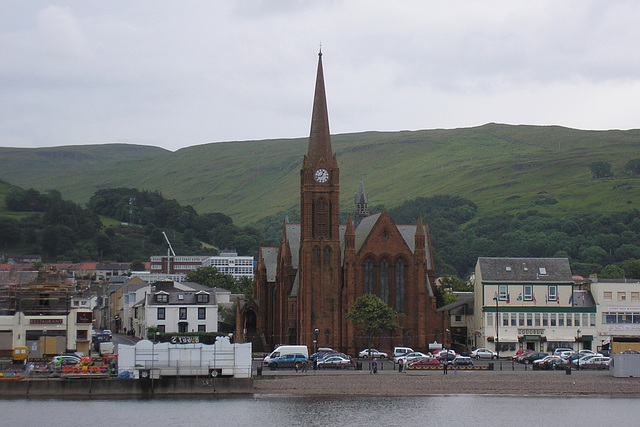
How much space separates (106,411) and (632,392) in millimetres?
37671

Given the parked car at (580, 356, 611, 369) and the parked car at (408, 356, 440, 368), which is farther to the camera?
the parked car at (408, 356, 440, 368)

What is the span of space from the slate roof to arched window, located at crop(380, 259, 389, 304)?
1059cm

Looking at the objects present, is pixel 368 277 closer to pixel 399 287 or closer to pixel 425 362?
pixel 399 287

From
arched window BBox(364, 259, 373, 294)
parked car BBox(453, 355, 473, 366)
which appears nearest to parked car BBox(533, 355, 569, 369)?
parked car BBox(453, 355, 473, 366)

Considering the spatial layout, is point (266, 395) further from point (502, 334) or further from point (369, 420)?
point (502, 334)

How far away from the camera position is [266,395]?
246 ft

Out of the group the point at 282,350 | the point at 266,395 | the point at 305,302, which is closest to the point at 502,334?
the point at 305,302

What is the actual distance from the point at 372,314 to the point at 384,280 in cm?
855

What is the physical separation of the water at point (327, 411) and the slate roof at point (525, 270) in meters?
42.2

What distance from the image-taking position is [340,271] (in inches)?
→ 4692

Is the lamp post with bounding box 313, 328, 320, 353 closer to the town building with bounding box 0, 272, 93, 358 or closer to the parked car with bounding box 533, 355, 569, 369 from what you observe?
the town building with bounding box 0, 272, 93, 358

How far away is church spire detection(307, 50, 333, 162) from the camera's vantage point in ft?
397

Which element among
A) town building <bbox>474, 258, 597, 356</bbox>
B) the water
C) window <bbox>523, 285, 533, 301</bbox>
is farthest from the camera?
window <bbox>523, 285, 533, 301</bbox>

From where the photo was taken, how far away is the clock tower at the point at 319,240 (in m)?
117
